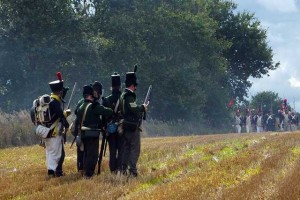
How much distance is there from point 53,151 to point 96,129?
1.13 metres

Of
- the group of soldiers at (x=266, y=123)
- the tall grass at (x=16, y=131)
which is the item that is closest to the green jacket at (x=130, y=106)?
the tall grass at (x=16, y=131)

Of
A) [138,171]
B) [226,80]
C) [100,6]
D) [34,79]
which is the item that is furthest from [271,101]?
[138,171]

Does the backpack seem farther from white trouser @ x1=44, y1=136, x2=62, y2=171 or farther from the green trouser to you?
the green trouser

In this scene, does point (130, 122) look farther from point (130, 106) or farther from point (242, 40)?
point (242, 40)

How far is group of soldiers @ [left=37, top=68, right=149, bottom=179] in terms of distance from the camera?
11141mm

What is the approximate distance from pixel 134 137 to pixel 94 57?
26.0m

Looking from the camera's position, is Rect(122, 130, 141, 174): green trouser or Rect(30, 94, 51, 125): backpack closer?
Rect(122, 130, 141, 174): green trouser

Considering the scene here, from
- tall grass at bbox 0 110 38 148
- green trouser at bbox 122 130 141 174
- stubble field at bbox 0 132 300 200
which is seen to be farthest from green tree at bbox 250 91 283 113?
green trouser at bbox 122 130 141 174

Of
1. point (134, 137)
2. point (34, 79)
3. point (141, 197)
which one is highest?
point (34, 79)

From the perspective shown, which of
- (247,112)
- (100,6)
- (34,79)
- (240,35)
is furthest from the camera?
(240,35)

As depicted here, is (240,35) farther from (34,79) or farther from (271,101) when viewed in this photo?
(271,101)

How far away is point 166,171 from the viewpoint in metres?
11.1

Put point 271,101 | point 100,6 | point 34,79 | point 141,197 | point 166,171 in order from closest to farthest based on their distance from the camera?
point 141,197, point 166,171, point 34,79, point 100,6, point 271,101

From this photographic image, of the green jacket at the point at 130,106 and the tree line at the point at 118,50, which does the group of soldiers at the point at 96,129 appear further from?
the tree line at the point at 118,50
